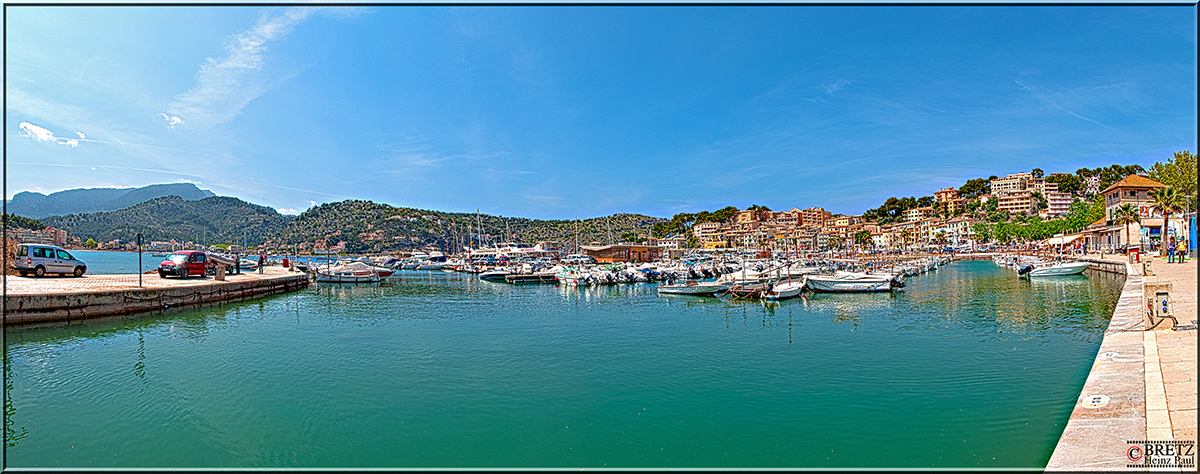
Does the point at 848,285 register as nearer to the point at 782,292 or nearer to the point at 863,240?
the point at 782,292

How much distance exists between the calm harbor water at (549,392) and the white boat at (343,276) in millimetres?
23121

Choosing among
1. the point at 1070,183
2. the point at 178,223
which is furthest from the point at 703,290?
the point at 1070,183

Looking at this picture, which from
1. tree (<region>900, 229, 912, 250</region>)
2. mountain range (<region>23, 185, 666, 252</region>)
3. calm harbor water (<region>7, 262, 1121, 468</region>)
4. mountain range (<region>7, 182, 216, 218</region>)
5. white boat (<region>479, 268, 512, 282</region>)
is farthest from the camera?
mountain range (<region>7, 182, 216, 218</region>)

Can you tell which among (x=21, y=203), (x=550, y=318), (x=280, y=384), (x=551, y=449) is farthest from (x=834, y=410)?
(x=21, y=203)

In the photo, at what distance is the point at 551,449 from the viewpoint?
24.8 feet

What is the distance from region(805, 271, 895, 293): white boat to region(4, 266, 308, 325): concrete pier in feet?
98.4

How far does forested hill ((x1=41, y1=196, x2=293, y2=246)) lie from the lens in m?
114

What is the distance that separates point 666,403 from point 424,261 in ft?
246

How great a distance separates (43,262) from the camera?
21.2 metres

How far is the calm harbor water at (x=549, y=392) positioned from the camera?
24.2ft

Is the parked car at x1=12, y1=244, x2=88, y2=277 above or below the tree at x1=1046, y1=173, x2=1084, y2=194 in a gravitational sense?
below

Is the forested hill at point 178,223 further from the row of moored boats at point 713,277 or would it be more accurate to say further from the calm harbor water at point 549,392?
the calm harbor water at point 549,392

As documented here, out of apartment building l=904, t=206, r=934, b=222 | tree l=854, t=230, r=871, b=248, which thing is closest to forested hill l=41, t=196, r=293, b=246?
tree l=854, t=230, r=871, b=248

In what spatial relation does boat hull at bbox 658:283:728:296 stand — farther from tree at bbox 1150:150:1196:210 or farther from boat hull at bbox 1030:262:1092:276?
tree at bbox 1150:150:1196:210
